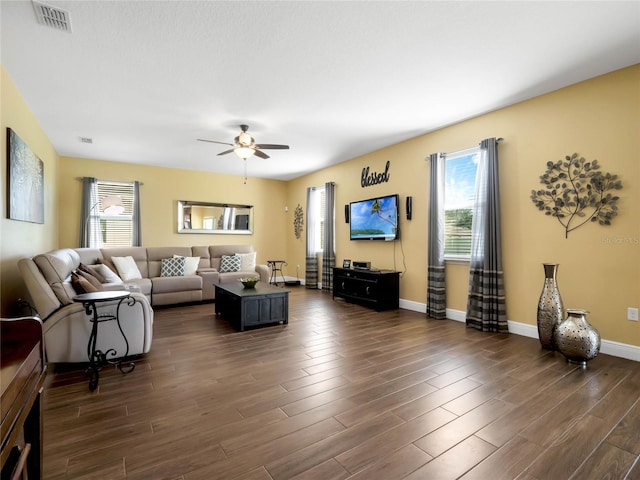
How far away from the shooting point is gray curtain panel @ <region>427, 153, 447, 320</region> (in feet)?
14.8

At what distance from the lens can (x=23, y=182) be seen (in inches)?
130

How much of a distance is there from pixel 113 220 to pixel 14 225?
Result: 352 cm

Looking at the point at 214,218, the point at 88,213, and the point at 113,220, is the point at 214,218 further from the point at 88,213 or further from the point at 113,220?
the point at 88,213

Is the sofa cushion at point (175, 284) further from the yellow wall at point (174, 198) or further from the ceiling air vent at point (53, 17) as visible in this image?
the ceiling air vent at point (53, 17)

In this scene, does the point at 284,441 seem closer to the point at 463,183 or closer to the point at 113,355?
the point at 113,355

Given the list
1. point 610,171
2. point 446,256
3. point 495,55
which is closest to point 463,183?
point 446,256

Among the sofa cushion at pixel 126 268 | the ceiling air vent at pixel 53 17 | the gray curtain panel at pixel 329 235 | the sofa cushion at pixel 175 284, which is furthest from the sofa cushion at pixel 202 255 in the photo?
the ceiling air vent at pixel 53 17

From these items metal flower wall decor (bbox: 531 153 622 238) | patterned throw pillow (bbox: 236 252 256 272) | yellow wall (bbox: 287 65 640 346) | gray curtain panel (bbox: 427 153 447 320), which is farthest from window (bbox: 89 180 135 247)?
metal flower wall decor (bbox: 531 153 622 238)

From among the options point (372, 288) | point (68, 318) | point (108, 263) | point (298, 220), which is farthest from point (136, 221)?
point (372, 288)

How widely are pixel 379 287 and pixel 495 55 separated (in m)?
3.32

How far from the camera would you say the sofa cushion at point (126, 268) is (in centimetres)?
524

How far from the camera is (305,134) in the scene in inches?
191

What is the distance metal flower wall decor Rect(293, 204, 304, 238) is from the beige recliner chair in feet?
17.0

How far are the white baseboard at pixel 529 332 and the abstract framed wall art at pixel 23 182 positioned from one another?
5.03 m
